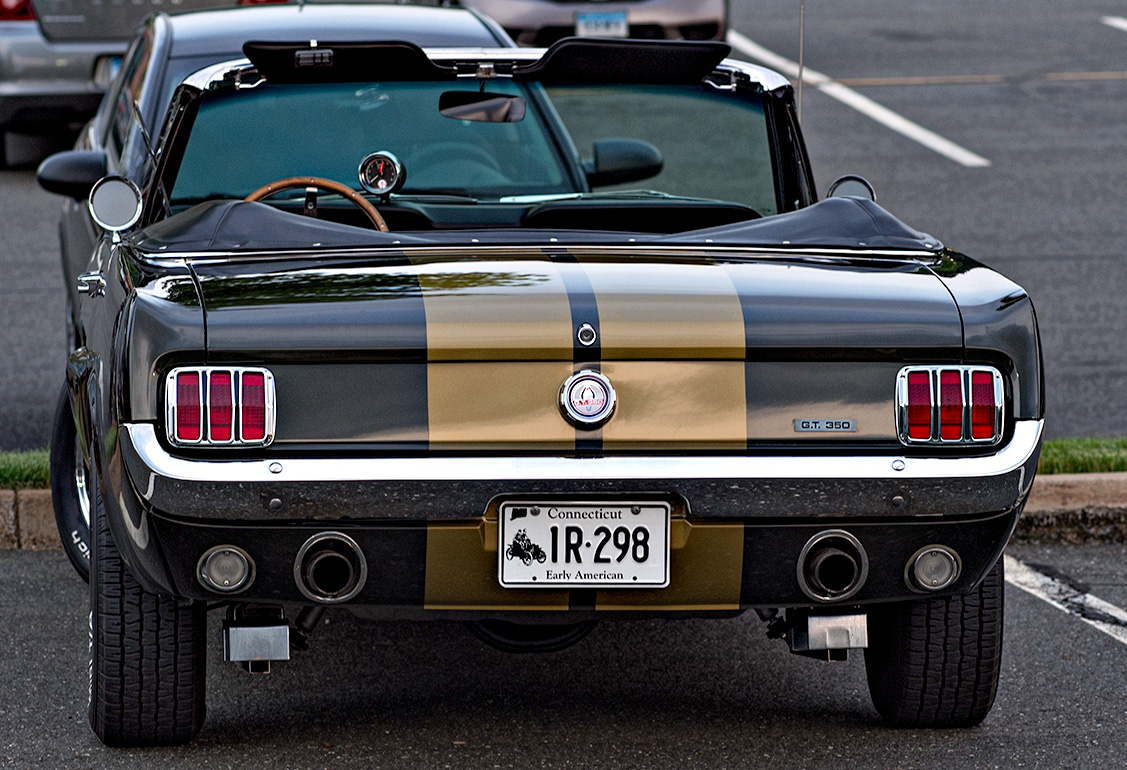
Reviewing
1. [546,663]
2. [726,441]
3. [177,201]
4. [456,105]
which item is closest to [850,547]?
[726,441]

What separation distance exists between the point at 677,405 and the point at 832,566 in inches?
18.1

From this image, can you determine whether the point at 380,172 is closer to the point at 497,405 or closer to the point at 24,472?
the point at 497,405

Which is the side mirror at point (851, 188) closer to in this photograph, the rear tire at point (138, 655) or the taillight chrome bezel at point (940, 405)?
the taillight chrome bezel at point (940, 405)

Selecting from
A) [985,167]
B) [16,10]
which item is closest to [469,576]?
[16,10]

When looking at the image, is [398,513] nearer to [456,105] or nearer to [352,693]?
[352,693]

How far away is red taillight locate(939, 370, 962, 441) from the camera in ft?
11.5

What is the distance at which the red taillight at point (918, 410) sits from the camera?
3.50 metres

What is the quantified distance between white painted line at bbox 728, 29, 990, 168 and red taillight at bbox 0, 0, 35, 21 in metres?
5.12

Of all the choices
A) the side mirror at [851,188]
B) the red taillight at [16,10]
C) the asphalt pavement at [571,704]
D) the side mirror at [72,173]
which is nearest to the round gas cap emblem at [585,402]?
the asphalt pavement at [571,704]

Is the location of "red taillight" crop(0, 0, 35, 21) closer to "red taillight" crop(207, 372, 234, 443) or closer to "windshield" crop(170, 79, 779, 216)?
"windshield" crop(170, 79, 779, 216)

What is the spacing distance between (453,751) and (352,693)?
1.66 feet

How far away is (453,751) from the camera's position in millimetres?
3924

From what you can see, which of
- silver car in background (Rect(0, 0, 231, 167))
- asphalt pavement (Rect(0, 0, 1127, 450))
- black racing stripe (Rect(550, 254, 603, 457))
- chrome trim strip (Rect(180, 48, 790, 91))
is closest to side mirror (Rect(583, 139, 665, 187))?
chrome trim strip (Rect(180, 48, 790, 91))

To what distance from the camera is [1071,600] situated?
207 inches
